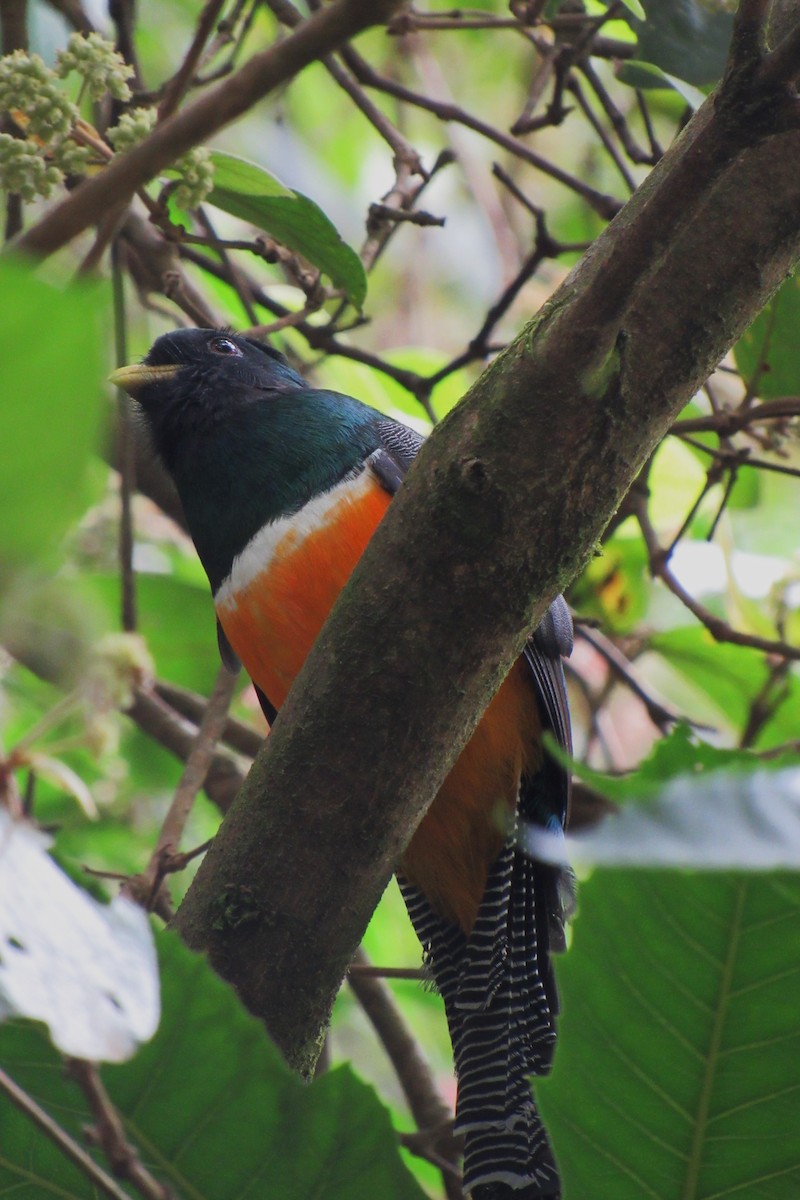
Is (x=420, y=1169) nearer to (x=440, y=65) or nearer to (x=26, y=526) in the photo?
(x=26, y=526)

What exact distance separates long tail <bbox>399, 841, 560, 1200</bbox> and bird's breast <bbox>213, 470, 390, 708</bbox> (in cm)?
62

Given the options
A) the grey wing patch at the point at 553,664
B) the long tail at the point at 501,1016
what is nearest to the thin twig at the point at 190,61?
the grey wing patch at the point at 553,664

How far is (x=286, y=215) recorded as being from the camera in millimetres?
2387

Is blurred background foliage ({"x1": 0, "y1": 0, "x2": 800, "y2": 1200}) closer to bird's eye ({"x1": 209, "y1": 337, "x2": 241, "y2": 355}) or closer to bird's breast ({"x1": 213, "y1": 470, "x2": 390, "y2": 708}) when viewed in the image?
bird's eye ({"x1": 209, "y1": 337, "x2": 241, "y2": 355})

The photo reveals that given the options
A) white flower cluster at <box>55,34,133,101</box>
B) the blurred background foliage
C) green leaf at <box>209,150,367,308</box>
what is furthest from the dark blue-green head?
white flower cluster at <box>55,34,133,101</box>

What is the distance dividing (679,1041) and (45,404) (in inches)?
35.3

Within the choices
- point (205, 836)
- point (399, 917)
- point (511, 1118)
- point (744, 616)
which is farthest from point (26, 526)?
point (399, 917)

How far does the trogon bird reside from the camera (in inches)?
101

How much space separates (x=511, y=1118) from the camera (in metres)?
2.34

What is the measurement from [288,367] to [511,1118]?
1.76 meters

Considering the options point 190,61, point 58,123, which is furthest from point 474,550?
point 58,123

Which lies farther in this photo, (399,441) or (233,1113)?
(399,441)

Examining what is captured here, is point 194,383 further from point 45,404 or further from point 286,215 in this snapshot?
point 45,404

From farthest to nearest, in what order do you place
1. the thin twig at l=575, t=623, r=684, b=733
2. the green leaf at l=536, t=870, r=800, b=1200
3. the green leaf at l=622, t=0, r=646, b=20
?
the thin twig at l=575, t=623, r=684, b=733
the green leaf at l=622, t=0, r=646, b=20
the green leaf at l=536, t=870, r=800, b=1200
